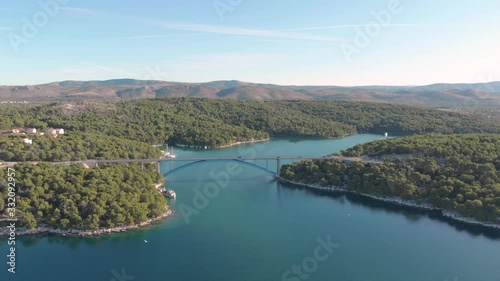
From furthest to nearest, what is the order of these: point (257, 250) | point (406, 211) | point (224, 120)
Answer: point (224, 120)
point (406, 211)
point (257, 250)

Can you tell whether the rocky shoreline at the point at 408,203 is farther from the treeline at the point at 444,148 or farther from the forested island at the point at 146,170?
the treeline at the point at 444,148

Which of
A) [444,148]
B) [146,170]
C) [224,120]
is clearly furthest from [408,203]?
[224,120]

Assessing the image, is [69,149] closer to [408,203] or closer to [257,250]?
[257,250]

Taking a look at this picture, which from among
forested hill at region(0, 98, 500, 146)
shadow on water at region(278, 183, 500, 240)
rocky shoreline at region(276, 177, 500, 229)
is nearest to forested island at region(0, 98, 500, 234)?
forested hill at region(0, 98, 500, 146)

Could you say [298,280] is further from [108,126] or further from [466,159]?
[108,126]

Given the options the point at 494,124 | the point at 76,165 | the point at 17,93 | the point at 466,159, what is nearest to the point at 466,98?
the point at 494,124

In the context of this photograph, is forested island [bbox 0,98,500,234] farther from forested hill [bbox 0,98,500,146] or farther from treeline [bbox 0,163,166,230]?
forested hill [bbox 0,98,500,146]

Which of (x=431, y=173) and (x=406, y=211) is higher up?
(x=431, y=173)
